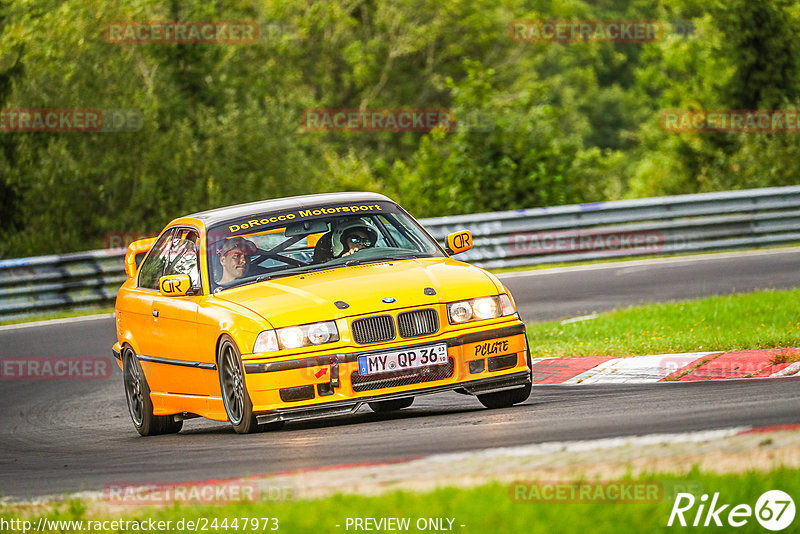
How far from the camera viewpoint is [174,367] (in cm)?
934

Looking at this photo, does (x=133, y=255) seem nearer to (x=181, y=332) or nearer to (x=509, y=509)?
(x=181, y=332)

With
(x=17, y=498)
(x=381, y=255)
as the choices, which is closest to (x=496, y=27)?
(x=381, y=255)

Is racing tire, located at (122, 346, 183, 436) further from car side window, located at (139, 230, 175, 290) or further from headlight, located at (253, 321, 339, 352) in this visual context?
headlight, located at (253, 321, 339, 352)

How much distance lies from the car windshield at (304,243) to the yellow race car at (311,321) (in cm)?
1

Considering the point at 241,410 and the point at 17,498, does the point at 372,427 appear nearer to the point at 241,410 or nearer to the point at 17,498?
the point at 241,410

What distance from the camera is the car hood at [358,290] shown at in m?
8.20

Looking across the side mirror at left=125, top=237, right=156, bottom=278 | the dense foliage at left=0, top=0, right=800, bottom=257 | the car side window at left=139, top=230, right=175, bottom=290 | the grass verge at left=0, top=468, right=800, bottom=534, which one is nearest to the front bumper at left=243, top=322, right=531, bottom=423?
the car side window at left=139, top=230, right=175, bottom=290

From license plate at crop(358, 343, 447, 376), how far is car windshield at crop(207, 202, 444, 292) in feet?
4.00

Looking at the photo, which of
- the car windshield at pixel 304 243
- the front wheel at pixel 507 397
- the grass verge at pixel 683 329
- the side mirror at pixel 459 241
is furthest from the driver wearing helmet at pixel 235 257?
the grass verge at pixel 683 329

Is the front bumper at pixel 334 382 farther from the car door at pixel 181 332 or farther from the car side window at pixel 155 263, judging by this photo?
the car side window at pixel 155 263

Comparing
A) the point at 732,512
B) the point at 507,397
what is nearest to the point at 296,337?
the point at 507,397

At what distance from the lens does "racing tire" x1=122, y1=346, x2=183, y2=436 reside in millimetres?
9766

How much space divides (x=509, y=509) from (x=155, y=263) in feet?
20.0

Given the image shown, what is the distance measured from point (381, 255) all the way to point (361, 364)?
144 centimetres
